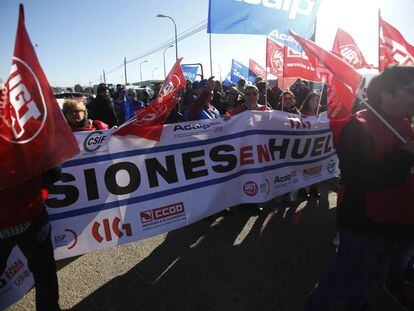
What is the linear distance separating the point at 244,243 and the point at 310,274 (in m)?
0.94

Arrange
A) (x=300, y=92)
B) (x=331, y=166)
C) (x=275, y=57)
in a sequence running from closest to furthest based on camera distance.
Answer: (x=331, y=166) → (x=275, y=57) → (x=300, y=92)

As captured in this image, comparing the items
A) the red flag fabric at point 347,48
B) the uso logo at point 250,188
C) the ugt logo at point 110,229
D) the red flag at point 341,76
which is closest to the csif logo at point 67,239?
the ugt logo at point 110,229

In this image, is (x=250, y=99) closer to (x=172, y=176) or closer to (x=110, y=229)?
(x=172, y=176)

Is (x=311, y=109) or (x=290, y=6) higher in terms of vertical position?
(x=290, y=6)

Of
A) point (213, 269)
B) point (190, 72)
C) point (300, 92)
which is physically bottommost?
point (213, 269)

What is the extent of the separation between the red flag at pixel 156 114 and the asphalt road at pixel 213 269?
4.82 ft

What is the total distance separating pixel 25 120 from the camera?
6.42 ft

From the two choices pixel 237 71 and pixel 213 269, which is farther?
pixel 237 71

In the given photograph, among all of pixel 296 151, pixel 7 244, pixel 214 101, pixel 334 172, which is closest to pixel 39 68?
pixel 7 244

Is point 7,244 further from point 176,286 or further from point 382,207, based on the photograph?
point 382,207

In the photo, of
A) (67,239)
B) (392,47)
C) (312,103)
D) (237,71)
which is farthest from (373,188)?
(237,71)

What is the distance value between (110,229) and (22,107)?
176 centimetres

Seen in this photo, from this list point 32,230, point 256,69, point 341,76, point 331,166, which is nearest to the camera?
point 32,230

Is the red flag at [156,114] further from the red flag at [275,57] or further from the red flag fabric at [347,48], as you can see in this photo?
the red flag at [275,57]
